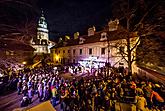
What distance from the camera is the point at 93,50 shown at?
3247 cm

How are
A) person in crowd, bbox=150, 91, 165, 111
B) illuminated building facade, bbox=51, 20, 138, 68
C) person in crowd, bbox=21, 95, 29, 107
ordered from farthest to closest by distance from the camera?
illuminated building facade, bbox=51, 20, 138, 68, person in crowd, bbox=21, 95, 29, 107, person in crowd, bbox=150, 91, 165, 111

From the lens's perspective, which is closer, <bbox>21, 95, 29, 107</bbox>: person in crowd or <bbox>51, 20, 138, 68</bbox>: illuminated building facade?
<bbox>21, 95, 29, 107</bbox>: person in crowd

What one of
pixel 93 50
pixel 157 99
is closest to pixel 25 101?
pixel 157 99

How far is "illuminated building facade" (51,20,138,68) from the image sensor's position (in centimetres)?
2728

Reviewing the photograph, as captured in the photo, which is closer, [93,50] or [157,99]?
[157,99]

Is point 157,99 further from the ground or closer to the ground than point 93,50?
closer to the ground

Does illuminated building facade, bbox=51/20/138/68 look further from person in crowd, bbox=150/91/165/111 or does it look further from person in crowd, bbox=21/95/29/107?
person in crowd, bbox=21/95/29/107

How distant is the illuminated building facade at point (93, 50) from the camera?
2728 cm

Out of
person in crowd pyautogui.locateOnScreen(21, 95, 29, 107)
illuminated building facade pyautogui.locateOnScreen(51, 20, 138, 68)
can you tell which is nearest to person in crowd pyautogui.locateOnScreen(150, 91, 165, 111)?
person in crowd pyautogui.locateOnScreen(21, 95, 29, 107)

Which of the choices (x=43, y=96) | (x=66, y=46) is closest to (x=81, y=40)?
(x=66, y=46)

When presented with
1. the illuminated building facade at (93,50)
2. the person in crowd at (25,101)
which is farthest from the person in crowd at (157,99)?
the illuminated building facade at (93,50)

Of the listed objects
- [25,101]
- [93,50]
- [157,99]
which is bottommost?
[25,101]

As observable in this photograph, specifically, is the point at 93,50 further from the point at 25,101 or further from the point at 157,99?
the point at 157,99

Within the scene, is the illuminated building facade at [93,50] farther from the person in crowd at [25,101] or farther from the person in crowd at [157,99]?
the person in crowd at [25,101]
